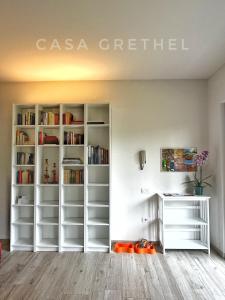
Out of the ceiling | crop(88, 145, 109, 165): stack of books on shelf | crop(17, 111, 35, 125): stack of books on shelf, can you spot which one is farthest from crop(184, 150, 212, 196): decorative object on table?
crop(17, 111, 35, 125): stack of books on shelf

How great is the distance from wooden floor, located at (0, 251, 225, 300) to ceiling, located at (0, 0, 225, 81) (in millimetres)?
2794

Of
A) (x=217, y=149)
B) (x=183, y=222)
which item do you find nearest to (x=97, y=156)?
(x=183, y=222)

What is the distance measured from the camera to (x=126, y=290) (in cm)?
259

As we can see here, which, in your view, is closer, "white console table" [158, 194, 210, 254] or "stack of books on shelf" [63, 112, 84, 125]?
"white console table" [158, 194, 210, 254]

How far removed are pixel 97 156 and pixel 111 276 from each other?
171 cm

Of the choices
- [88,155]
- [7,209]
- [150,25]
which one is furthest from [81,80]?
[7,209]

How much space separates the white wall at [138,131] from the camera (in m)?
4.01

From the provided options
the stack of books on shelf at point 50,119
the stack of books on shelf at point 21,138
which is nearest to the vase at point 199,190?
the stack of books on shelf at point 50,119

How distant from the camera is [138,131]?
407cm

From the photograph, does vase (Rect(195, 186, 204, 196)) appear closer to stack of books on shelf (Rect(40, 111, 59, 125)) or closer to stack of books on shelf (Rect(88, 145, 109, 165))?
stack of books on shelf (Rect(88, 145, 109, 165))

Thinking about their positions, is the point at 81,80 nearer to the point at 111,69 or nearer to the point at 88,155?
the point at 111,69

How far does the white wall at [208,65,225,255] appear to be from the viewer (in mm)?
3547

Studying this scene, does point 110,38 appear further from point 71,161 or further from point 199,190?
point 199,190

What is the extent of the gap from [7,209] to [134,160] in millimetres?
2336
